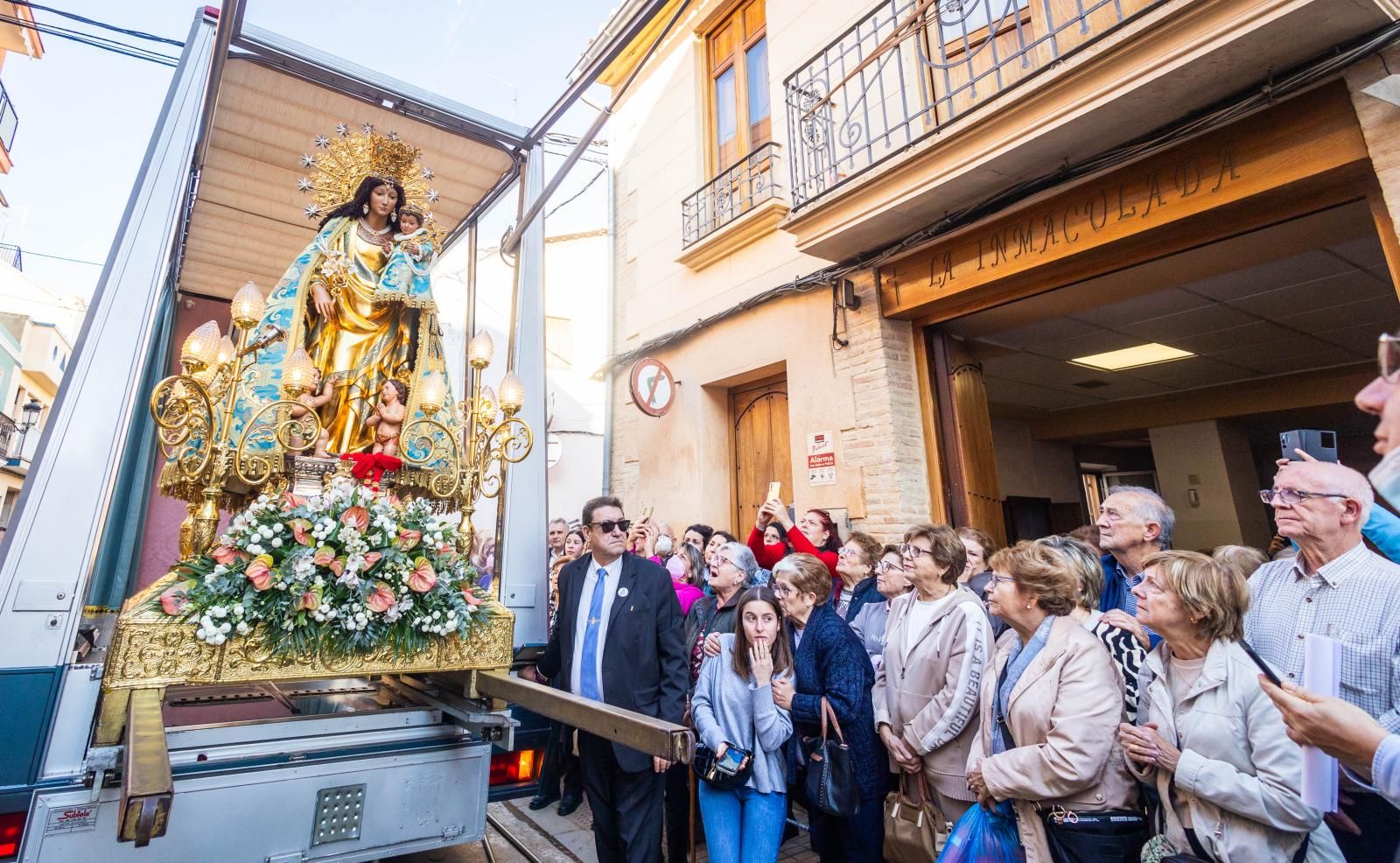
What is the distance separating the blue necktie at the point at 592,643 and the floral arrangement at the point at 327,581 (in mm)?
658

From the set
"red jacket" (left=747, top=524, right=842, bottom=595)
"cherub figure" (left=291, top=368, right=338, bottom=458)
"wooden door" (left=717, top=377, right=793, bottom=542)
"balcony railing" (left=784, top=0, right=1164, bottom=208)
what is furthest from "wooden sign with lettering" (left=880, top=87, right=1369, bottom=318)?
"cherub figure" (left=291, top=368, right=338, bottom=458)

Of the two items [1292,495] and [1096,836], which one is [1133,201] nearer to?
[1292,495]

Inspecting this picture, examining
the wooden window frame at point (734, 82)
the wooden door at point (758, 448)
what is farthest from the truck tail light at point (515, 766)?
the wooden window frame at point (734, 82)

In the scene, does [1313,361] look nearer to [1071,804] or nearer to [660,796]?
[1071,804]

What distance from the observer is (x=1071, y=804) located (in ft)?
7.76

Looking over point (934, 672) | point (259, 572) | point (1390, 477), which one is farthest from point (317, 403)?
point (1390, 477)

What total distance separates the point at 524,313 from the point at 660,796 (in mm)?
2824

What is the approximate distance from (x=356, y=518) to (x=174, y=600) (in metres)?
0.67

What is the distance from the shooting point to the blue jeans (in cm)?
287

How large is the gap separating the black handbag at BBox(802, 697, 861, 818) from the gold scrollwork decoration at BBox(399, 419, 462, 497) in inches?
91.6

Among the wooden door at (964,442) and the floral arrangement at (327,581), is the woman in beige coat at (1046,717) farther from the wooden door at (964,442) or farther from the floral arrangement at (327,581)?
the wooden door at (964,442)

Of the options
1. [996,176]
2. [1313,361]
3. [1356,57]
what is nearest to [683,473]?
[996,176]

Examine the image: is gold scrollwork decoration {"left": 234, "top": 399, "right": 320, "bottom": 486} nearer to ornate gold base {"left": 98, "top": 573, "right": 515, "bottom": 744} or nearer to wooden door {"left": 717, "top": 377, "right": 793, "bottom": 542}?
ornate gold base {"left": 98, "top": 573, "right": 515, "bottom": 744}

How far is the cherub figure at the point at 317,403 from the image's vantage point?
3.34m
